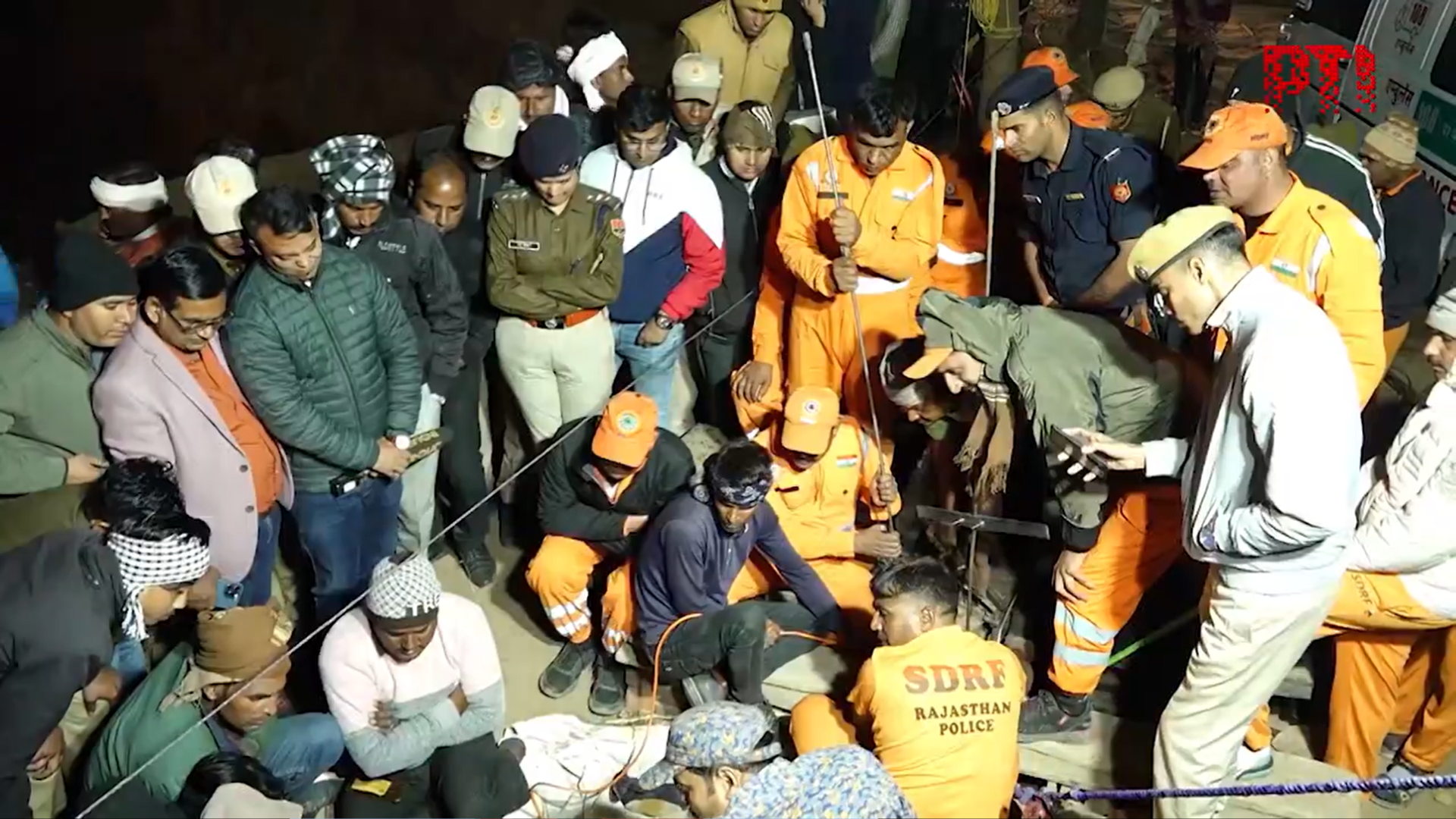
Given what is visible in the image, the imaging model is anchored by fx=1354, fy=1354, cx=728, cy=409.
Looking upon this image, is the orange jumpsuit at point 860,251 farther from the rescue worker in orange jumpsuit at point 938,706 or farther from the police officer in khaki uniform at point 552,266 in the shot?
the rescue worker in orange jumpsuit at point 938,706

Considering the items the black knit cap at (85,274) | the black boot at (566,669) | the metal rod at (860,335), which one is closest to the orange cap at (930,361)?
the metal rod at (860,335)

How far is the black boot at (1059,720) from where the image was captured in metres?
3.94

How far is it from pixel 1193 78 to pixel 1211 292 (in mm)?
3717

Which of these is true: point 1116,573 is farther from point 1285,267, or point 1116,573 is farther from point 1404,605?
point 1285,267

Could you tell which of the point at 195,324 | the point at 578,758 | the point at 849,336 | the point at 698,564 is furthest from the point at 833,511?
the point at 195,324

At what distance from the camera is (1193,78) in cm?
644

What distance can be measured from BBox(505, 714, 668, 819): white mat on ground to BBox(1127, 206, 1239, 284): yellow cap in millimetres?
1941

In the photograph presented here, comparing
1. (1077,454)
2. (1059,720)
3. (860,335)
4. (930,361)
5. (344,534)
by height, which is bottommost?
(1059,720)

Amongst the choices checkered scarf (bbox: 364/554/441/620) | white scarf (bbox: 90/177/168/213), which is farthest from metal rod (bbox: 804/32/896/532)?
white scarf (bbox: 90/177/168/213)

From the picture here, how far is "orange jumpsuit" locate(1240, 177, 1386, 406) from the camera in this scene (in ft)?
12.0

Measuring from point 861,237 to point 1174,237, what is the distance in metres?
1.57

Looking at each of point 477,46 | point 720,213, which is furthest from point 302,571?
point 477,46

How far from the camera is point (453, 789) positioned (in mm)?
3656

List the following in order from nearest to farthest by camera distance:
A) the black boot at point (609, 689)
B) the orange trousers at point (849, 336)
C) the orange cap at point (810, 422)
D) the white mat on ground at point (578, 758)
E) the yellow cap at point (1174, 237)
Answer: the yellow cap at point (1174, 237), the white mat on ground at point (578, 758), the orange cap at point (810, 422), the black boot at point (609, 689), the orange trousers at point (849, 336)
